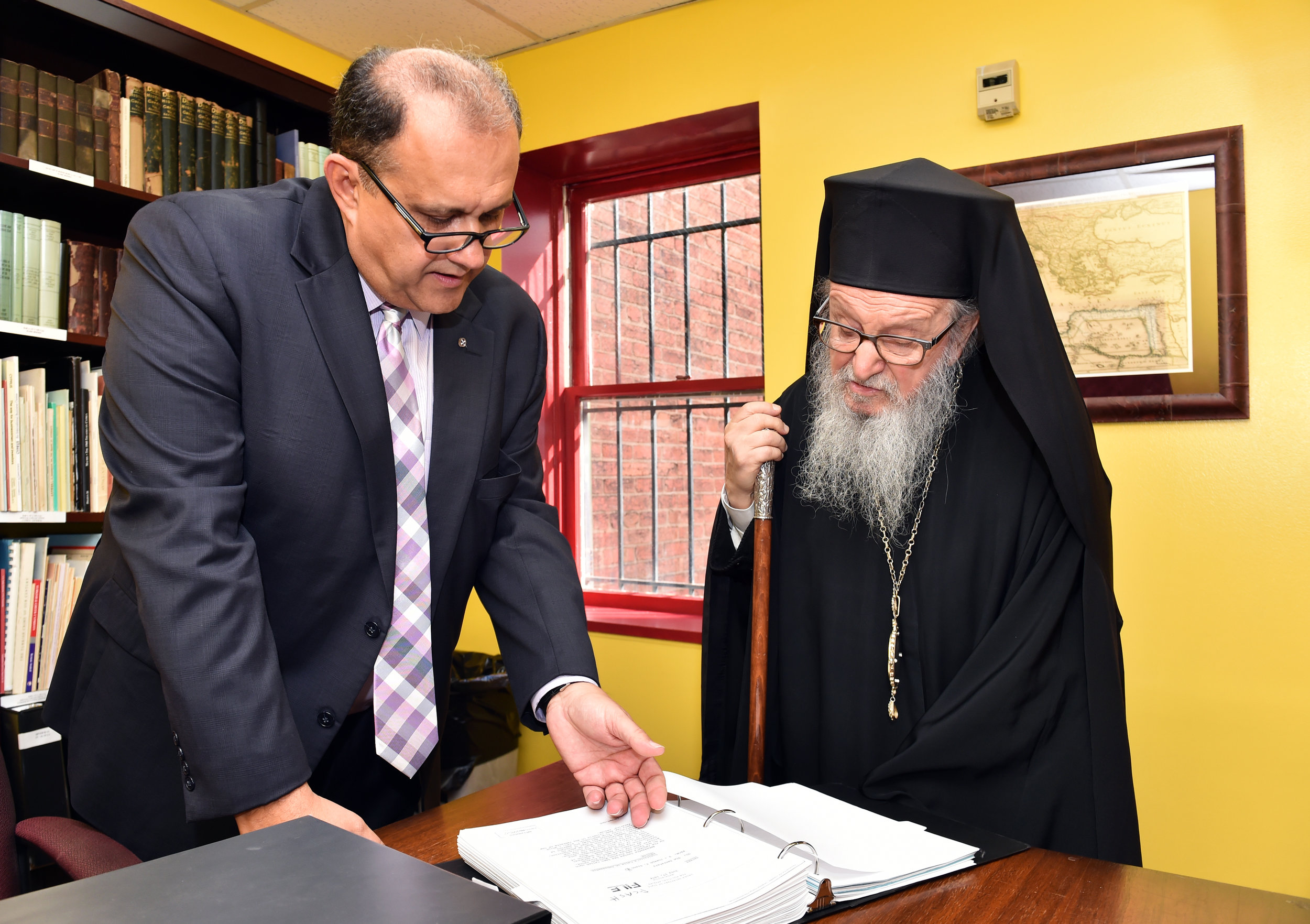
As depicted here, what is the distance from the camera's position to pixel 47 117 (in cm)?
246

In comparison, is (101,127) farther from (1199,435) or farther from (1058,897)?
(1199,435)

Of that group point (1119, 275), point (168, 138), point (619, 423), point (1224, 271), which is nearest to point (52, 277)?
point (168, 138)

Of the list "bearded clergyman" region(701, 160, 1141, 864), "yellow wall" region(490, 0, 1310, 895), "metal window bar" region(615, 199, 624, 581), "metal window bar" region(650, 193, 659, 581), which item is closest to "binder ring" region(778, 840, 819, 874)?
"bearded clergyman" region(701, 160, 1141, 864)

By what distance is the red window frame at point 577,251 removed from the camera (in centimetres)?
378

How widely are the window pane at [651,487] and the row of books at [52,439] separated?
2064 millimetres

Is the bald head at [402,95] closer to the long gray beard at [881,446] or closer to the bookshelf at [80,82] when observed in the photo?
the long gray beard at [881,446]

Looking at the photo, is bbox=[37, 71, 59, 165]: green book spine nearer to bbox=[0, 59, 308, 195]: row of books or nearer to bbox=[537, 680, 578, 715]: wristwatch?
bbox=[0, 59, 308, 195]: row of books

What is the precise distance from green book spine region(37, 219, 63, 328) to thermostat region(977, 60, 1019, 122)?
8.96 ft

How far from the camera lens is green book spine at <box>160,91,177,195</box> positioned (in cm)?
272

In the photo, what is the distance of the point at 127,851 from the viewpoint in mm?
1239

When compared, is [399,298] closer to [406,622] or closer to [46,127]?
[406,622]

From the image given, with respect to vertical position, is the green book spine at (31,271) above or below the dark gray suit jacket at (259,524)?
above

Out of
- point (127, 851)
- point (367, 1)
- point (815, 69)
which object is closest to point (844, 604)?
point (127, 851)

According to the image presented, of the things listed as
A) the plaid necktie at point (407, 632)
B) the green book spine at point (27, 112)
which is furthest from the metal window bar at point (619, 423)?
the plaid necktie at point (407, 632)
